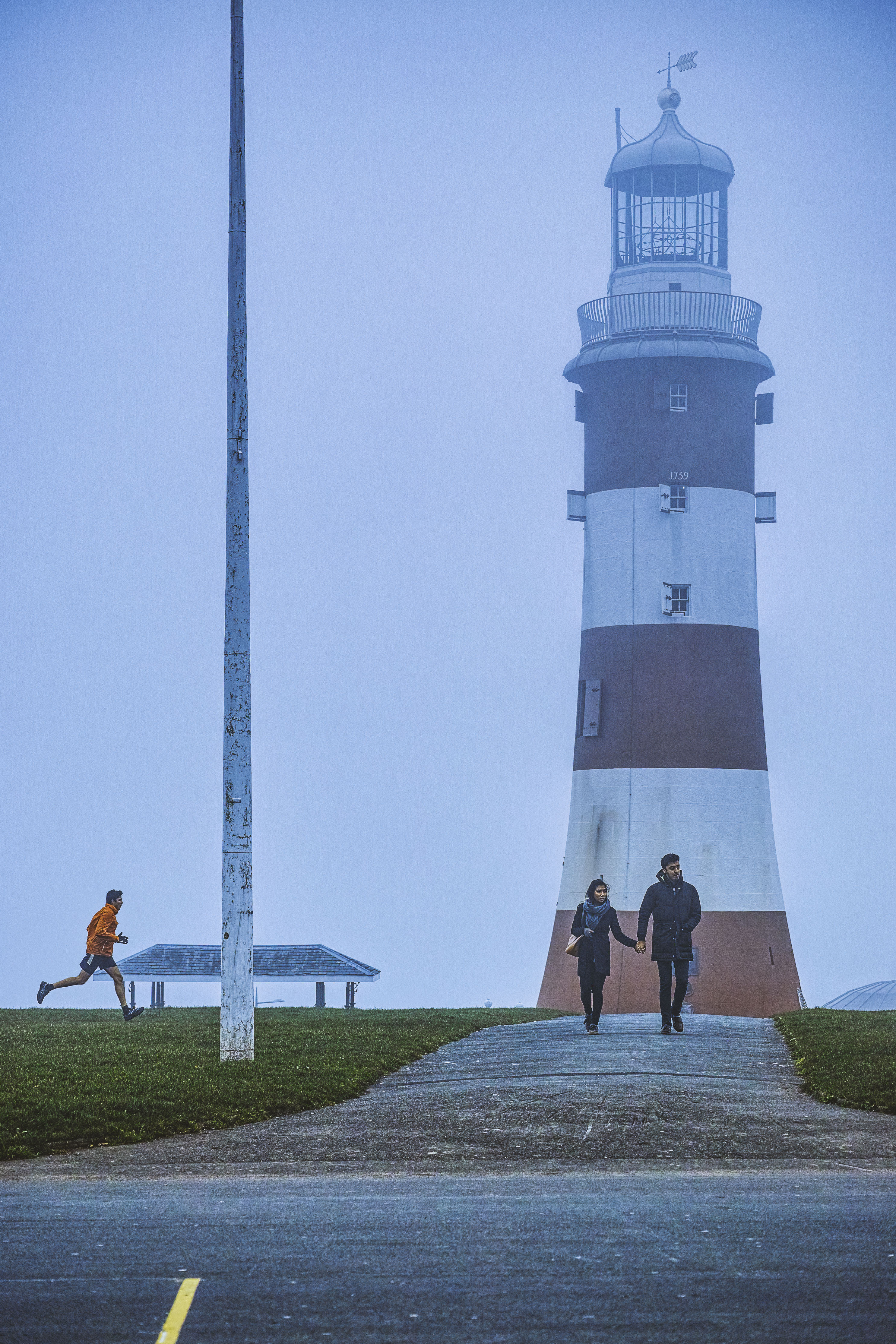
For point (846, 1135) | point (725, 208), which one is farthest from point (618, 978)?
point (846, 1135)

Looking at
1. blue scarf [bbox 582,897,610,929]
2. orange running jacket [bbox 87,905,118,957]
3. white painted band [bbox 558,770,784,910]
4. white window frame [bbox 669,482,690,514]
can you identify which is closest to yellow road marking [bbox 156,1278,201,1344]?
blue scarf [bbox 582,897,610,929]

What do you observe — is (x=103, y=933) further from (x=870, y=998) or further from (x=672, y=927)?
(x=870, y=998)

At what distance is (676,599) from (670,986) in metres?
16.4

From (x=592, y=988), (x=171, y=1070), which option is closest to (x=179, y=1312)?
(x=171, y=1070)

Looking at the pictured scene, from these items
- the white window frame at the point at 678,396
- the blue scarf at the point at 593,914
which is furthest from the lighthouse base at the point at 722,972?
the blue scarf at the point at 593,914

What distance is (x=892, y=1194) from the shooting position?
358 inches

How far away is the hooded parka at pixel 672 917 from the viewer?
19578 mm

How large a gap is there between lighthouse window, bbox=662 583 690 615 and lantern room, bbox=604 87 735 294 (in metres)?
6.99

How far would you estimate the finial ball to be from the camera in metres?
38.9

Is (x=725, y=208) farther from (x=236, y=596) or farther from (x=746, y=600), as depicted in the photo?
(x=236, y=596)

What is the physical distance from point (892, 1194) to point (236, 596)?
9962 mm

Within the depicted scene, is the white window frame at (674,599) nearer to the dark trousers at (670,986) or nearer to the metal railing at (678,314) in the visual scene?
the metal railing at (678,314)

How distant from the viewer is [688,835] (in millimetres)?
34594

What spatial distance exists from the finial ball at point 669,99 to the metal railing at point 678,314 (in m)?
4.60
